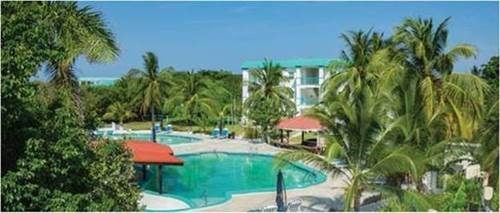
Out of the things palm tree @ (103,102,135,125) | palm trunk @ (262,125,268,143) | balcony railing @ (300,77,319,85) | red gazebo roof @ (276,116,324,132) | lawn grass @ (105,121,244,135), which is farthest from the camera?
balcony railing @ (300,77,319,85)

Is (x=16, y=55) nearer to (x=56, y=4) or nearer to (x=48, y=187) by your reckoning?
(x=48, y=187)

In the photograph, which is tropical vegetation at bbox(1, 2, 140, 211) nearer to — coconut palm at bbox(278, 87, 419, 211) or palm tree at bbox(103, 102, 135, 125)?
coconut palm at bbox(278, 87, 419, 211)

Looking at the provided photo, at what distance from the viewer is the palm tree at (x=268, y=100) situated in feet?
93.4

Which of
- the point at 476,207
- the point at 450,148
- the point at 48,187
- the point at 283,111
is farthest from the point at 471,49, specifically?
the point at 283,111

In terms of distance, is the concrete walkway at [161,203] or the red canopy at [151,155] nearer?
the concrete walkway at [161,203]

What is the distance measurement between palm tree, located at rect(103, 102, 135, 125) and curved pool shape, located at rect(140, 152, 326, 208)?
14.1 meters

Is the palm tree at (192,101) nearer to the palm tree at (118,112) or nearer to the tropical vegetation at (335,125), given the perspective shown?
the palm tree at (118,112)

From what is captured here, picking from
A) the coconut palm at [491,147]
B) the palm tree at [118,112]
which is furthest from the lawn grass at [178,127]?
the coconut palm at [491,147]

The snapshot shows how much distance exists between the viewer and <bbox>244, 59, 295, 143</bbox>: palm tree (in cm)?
2845

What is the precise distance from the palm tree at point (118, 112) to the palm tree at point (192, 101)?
540 cm

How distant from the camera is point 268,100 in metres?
28.9

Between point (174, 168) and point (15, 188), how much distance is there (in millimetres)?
17660

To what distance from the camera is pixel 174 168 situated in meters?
22.6

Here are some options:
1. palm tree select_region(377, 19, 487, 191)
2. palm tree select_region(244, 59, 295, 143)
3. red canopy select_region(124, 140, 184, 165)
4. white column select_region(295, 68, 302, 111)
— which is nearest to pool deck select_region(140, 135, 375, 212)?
red canopy select_region(124, 140, 184, 165)
